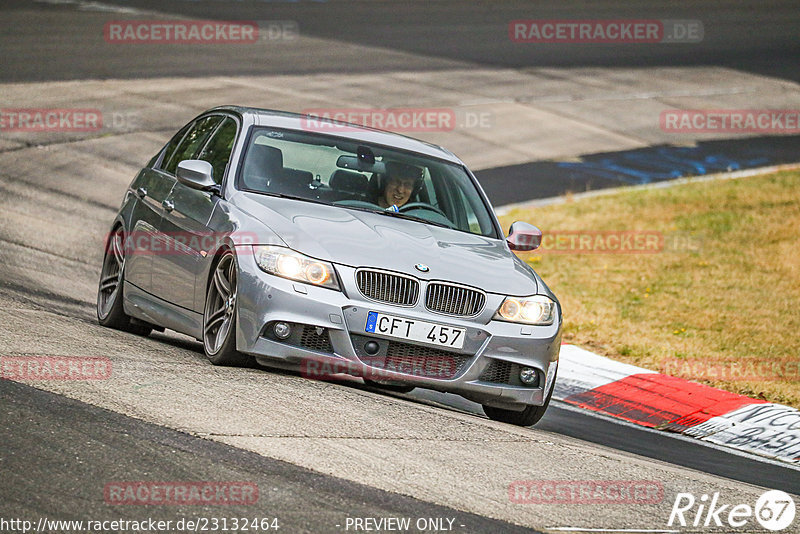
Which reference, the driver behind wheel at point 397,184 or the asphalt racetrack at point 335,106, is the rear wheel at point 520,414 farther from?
the driver behind wheel at point 397,184

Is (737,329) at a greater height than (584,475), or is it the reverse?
(584,475)

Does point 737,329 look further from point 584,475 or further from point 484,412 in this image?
point 584,475

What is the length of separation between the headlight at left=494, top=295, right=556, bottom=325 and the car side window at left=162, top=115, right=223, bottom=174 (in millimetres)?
2847

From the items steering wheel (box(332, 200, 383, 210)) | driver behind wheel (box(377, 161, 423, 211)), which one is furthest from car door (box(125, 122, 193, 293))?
driver behind wheel (box(377, 161, 423, 211))

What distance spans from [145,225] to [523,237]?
2653 millimetres

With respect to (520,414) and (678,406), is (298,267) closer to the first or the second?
(520,414)

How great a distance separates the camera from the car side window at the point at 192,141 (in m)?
9.12

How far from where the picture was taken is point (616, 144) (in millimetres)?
23672

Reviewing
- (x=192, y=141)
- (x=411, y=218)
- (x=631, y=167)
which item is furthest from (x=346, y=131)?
(x=631, y=167)

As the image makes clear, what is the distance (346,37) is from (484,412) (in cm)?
2354

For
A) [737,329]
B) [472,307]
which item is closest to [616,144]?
[737,329]

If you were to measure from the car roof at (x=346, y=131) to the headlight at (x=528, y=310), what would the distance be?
1765mm

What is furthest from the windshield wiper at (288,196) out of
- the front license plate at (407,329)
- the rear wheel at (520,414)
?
the rear wheel at (520,414)

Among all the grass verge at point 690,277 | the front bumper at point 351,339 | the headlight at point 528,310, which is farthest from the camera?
the grass verge at point 690,277
